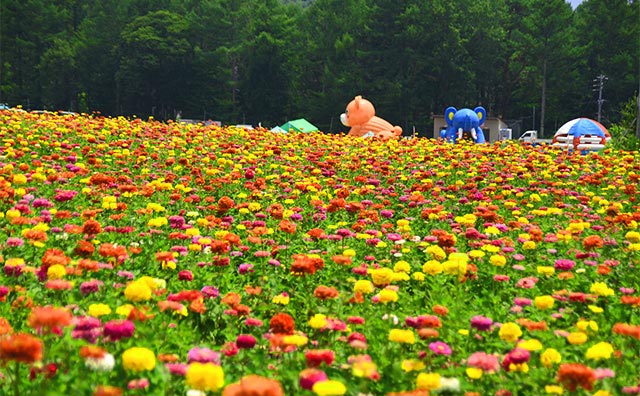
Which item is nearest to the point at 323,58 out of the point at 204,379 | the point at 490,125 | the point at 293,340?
the point at 490,125

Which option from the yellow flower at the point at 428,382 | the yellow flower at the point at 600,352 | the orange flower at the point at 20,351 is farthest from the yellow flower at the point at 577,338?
the orange flower at the point at 20,351

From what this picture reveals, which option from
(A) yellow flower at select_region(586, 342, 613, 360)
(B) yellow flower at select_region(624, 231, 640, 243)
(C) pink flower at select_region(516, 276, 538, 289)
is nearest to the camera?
(A) yellow flower at select_region(586, 342, 613, 360)

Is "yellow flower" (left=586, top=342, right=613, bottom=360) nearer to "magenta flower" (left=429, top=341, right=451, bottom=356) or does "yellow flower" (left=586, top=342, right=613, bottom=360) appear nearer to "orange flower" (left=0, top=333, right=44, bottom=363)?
"magenta flower" (left=429, top=341, right=451, bottom=356)

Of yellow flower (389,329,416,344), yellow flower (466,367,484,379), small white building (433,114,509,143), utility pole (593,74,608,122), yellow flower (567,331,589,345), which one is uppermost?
utility pole (593,74,608,122)

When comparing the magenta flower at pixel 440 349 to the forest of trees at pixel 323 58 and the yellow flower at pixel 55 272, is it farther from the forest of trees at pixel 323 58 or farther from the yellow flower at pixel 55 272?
the forest of trees at pixel 323 58

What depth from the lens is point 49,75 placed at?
196ft

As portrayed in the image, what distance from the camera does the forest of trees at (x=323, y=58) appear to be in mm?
50781

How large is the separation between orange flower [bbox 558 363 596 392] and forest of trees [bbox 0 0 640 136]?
4841cm

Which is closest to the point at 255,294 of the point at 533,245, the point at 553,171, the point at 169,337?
the point at 169,337

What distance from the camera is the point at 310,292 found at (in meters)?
3.96

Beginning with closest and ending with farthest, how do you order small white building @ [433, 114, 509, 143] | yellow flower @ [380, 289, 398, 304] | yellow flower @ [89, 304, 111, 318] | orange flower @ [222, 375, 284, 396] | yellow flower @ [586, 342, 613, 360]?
orange flower @ [222, 375, 284, 396]
yellow flower @ [586, 342, 613, 360]
yellow flower @ [89, 304, 111, 318]
yellow flower @ [380, 289, 398, 304]
small white building @ [433, 114, 509, 143]

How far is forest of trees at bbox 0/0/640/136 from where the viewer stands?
167ft

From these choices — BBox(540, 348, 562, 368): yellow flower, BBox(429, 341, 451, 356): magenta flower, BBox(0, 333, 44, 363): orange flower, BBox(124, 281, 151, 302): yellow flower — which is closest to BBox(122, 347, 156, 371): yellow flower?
BBox(0, 333, 44, 363): orange flower

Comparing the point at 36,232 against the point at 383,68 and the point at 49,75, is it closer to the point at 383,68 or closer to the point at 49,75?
the point at 383,68
